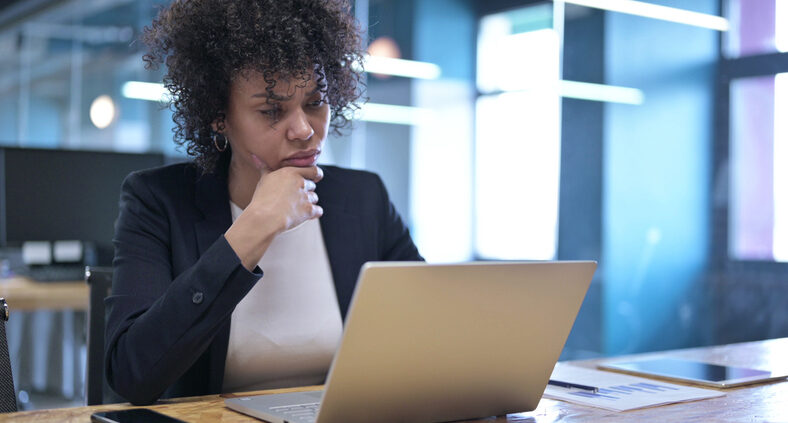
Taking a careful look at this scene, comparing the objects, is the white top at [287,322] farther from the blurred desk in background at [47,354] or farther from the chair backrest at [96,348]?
the blurred desk in background at [47,354]

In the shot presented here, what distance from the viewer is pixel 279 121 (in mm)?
1352

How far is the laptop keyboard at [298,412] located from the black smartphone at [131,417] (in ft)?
0.36

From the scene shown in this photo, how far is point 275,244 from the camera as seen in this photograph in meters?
1.48

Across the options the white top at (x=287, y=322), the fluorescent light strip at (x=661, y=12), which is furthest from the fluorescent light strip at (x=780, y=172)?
the white top at (x=287, y=322)

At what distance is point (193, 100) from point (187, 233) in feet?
0.77

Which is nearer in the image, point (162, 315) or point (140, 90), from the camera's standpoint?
point (162, 315)

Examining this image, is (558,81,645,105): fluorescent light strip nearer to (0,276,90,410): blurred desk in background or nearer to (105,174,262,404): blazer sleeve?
(0,276,90,410): blurred desk in background

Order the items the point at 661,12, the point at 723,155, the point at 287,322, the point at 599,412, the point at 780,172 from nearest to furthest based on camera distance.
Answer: the point at 599,412, the point at 287,322, the point at 780,172, the point at 723,155, the point at 661,12

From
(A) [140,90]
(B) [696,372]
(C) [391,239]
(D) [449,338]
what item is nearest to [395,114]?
(A) [140,90]

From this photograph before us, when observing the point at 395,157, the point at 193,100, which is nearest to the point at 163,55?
the point at 193,100

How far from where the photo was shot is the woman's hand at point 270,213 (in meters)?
1.13

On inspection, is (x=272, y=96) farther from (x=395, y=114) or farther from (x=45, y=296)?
(x=395, y=114)

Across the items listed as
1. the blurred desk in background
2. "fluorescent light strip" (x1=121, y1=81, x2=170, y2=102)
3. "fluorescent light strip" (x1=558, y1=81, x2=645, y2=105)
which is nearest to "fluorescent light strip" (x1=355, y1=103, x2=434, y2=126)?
"fluorescent light strip" (x1=558, y1=81, x2=645, y2=105)

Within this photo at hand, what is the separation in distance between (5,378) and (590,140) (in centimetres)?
319
